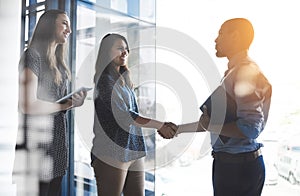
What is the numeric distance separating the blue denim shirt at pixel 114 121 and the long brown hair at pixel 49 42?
0.66ft

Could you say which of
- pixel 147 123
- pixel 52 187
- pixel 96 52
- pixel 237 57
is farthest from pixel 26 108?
pixel 237 57

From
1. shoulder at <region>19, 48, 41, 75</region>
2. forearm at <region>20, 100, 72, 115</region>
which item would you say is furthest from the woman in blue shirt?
shoulder at <region>19, 48, 41, 75</region>

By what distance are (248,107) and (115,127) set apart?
0.55 metres

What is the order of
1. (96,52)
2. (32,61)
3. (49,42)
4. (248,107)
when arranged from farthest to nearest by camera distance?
(96,52) < (49,42) < (32,61) < (248,107)

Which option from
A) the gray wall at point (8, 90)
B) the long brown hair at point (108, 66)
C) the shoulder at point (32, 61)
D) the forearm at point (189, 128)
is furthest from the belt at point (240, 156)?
the gray wall at point (8, 90)

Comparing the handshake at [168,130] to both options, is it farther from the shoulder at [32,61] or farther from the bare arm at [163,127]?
the shoulder at [32,61]

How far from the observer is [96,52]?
209 cm

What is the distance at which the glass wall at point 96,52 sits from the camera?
1934mm

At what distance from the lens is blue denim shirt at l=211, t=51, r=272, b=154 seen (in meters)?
1.16

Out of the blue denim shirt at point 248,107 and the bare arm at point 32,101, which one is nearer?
the blue denim shirt at point 248,107

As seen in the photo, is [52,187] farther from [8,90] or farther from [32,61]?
[8,90]

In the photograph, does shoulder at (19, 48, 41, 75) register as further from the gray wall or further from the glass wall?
the gray wall

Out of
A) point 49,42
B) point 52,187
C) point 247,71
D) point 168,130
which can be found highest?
point 49,42

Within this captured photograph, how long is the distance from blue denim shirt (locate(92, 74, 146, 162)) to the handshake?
0.72 feet
